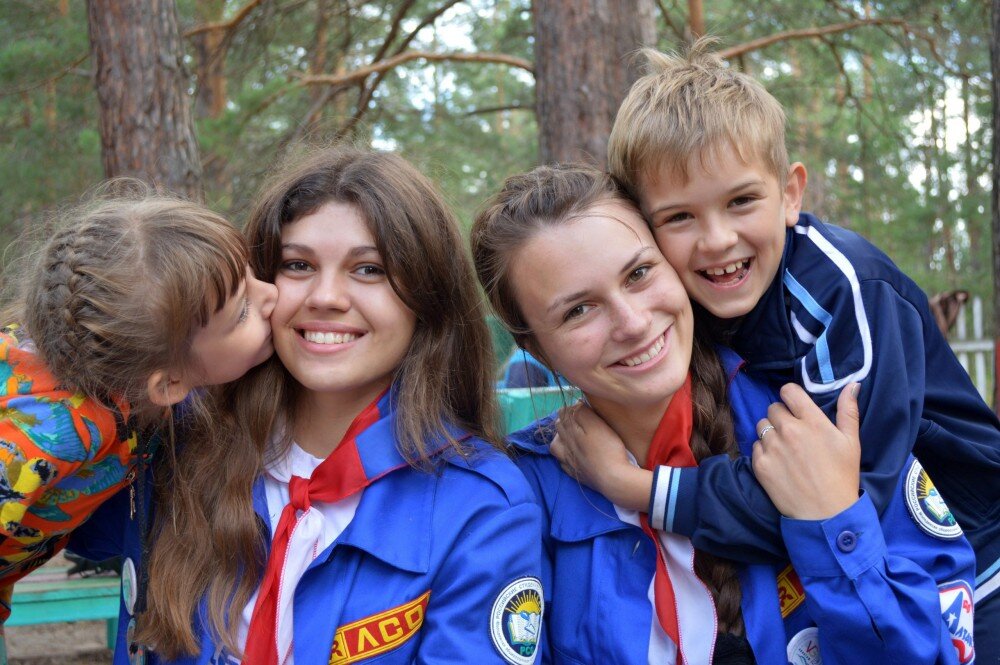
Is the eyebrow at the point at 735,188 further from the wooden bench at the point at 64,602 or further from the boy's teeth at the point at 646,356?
the wooden bench at the point at 64,602

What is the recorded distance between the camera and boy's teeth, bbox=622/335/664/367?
208 cm

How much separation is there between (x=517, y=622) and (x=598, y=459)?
1.41 ft

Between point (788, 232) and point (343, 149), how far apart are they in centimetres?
115

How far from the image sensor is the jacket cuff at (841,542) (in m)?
1.85

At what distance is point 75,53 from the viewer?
8.18m

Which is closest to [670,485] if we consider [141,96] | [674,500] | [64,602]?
[674,500]

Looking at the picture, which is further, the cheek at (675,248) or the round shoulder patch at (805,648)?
the cheek at (675,248)

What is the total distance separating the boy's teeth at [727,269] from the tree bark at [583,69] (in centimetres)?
303

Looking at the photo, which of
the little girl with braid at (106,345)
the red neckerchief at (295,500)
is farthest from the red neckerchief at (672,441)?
the little girl with braid at (106,345)

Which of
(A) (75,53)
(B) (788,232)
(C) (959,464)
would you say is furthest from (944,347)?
(A) (75,53)

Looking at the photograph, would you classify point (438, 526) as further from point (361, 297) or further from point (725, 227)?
point (725, 227)

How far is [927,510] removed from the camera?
1988mm

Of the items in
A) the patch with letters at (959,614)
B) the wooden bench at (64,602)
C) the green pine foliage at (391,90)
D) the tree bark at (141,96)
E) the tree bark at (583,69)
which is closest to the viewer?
the patch with letters at (959,614)

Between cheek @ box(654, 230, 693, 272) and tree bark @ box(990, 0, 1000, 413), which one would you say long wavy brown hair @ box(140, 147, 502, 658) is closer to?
cheek @ box(654, 230, 693, 272)
